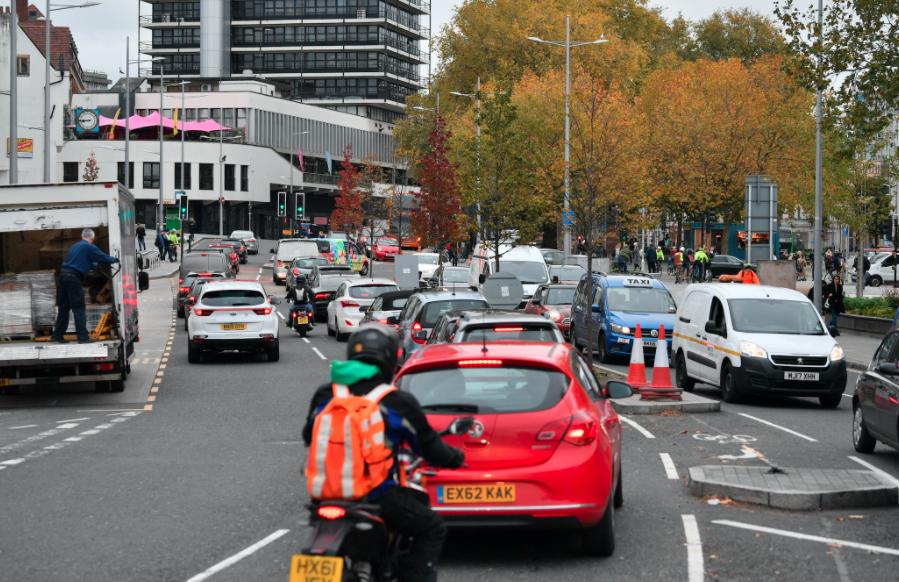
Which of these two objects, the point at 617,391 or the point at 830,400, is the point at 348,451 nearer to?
the point at 617,391

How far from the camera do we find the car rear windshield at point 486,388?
690cm

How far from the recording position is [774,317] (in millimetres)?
17047

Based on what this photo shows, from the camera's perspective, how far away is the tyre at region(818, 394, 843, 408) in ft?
53.3

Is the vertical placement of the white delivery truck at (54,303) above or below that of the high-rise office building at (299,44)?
below

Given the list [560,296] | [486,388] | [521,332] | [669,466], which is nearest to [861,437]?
[669,466]

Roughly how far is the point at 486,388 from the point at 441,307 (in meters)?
11.5

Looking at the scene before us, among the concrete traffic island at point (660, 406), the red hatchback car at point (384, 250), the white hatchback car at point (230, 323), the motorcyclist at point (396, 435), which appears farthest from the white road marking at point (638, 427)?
the red hatchback car at point (384, 250)

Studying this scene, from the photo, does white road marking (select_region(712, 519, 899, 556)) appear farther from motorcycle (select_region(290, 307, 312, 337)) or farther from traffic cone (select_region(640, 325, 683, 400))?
motorcycle (select_region(290, 307, 312, 337))

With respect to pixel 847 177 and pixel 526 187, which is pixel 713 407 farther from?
pixel 847 177

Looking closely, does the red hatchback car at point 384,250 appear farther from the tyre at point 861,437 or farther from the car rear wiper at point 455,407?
the car rear wiper at point 455,407

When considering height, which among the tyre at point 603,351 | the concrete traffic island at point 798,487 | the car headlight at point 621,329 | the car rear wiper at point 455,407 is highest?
the car rear wiper at point 455,407

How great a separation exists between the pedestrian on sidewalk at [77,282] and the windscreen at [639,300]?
11.2 meters

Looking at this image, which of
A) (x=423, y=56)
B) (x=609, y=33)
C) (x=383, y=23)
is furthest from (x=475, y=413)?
(x=423, y=56)

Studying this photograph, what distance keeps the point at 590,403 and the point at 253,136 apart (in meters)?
101
